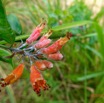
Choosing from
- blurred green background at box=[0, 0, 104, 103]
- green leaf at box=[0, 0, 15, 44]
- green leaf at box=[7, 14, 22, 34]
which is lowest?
blurred green background at box=[0, 0, 104, 103]

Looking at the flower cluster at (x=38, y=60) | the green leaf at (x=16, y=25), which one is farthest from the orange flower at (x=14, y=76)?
the green leaf at (x=16, y=25)

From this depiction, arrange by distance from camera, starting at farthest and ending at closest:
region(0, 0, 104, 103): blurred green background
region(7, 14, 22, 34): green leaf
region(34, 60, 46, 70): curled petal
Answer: region(0, 0, 104, 103): blurred green background
region(7, 14, 22, 34): green leaf
region(34, 60, 46, 70): curled petal

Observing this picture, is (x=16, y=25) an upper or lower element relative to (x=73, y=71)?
upper

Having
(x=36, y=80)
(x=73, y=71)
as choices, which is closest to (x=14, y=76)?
(x=36, y=80)

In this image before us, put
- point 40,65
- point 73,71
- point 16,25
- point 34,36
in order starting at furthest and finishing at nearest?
point 73,71 → point 16,25 → point 34,36 → point 40,65

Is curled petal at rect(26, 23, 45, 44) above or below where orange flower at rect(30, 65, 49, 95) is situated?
above

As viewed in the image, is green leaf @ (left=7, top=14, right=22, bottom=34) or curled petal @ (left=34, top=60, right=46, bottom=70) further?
green leaf @ (left=7, top=14, right=22, bottom=34)

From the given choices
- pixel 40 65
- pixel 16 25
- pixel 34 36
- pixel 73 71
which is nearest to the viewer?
pixel 40 65

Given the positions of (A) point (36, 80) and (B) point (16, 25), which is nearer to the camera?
(A) point (36, 80)

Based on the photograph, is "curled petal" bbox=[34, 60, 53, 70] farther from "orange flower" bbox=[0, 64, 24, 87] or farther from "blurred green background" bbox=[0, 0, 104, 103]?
"blurred green background" bbox=[0, 0, 104, 103]

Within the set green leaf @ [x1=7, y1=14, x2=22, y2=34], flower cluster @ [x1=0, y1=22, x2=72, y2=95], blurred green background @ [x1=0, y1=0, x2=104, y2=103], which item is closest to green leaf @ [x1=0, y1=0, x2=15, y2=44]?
flower cluster @ [x1=0, y1=22, x2=72, y2=95]

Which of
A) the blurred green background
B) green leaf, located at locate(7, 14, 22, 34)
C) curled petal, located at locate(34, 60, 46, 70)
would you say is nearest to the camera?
curled petal, located at locate(34, 60, 46, 70)

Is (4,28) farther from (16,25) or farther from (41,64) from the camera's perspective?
(16,25)
